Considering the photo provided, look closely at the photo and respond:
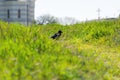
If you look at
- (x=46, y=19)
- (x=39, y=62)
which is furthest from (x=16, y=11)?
(x=39, y=62)

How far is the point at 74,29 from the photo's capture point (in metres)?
21.7

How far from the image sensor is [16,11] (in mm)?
66500

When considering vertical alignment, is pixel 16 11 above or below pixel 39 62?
above

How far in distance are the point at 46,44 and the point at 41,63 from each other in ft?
7.57

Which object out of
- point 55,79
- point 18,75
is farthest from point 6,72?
point 55,79

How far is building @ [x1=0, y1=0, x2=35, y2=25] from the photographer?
66125 millimetres

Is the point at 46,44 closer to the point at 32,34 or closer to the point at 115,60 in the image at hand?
the point at 32,34

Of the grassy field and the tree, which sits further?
the tree

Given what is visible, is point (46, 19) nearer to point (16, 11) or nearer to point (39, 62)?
point (16, 11)

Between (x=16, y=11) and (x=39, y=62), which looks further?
(x=16, y=11)

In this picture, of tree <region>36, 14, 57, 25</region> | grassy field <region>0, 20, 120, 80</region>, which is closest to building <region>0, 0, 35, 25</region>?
tree <region>36, 14, 57, 25</region>

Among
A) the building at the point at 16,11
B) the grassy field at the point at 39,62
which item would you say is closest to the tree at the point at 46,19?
the building at the point at 16,11

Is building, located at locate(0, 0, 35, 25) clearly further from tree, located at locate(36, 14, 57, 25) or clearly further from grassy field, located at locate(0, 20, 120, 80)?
grassy field, located at locate(0, 20, 120, 80)

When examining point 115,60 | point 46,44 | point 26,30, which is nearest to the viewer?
point 46,44
